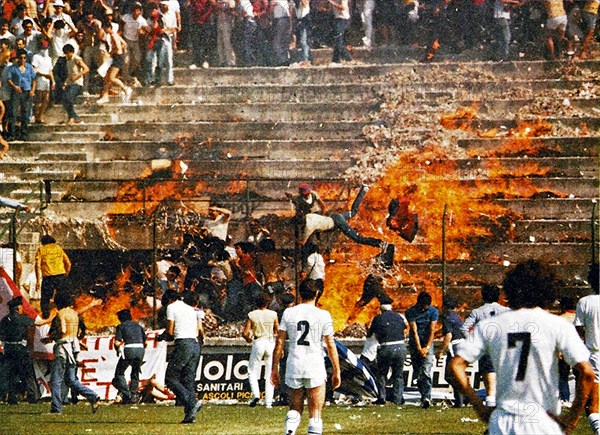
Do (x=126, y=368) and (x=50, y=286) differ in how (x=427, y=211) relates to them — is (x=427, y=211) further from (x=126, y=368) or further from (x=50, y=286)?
(x=126, y=368)

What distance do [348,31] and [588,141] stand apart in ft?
15.8

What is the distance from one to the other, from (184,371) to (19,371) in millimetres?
3784

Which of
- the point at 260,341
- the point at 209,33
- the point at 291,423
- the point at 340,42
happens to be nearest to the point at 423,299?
the point at 260,341

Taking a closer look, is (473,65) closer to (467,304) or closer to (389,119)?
(389,119)

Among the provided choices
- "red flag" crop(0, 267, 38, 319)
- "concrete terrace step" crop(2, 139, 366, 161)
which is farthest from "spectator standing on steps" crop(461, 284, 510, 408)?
"concrete terrace step" crop(2, 139, 366, 161)

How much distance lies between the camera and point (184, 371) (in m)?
15.0

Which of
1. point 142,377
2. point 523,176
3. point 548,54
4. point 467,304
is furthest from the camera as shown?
point 548,54

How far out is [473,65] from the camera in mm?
23781

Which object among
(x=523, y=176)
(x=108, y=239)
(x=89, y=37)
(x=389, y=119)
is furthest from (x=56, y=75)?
(x=523, y=176)

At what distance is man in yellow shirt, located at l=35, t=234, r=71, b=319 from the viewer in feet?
68.0

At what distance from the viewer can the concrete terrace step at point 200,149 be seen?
22938 mm

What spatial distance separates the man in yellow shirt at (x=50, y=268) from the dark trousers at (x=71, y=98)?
12.8ft

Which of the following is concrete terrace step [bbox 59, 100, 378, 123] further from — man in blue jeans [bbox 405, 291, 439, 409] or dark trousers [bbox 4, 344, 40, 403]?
dark trousers [bbox 4, 344, 40, 403]

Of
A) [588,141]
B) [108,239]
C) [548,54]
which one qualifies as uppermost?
[548,54]
